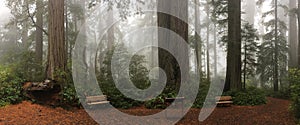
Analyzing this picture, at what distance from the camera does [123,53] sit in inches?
514

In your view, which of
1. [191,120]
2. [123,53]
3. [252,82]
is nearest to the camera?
[191,120]

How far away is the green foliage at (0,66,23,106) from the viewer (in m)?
7.32

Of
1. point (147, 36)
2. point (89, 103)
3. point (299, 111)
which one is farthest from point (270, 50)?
point (147, 36)

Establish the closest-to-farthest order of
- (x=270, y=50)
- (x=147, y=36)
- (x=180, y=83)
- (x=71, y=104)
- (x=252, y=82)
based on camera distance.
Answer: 1. (x=71, y=104)
2. (x=180, y=83)
3. (x=270, y=50)
4. (x=252, y=82)
5. (x=147, y=36)

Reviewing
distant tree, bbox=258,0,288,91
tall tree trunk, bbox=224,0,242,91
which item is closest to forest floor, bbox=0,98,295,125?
tall tree trunk, bbox=224,0,242,91

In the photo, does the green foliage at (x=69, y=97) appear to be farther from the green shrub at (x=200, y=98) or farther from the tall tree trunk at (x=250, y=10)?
the tall tree trunk at (x=250, y=10)

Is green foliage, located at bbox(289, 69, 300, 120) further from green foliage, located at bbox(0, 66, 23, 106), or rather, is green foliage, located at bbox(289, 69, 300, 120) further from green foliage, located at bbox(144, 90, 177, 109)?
green foliage, located at bbox(0, 66, 23, 106)

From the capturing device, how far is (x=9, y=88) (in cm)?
755

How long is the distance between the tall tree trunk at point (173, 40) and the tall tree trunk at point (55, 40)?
3.45m

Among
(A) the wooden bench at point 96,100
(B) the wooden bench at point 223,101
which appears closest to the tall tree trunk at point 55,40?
(A) the wooden bench at point 96,100

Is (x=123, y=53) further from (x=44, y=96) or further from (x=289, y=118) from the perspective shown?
(x=289, y=118)

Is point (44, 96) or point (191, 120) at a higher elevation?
point (44, 96)

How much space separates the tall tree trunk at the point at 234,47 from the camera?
10398 millimetres

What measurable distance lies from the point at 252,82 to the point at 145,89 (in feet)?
56.4
